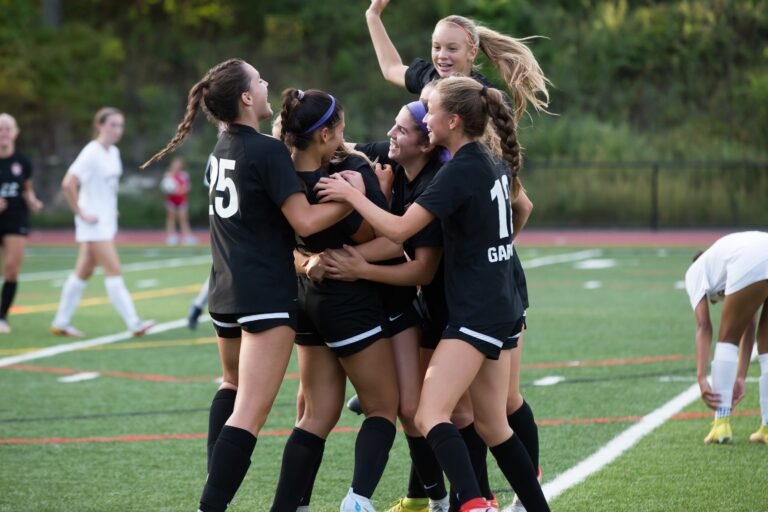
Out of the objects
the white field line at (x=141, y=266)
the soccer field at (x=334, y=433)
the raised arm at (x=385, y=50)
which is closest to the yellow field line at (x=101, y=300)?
the soccer field at (x=334, y=433)

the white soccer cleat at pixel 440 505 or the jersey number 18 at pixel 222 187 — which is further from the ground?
the jersey number 18 at pixel 222 187

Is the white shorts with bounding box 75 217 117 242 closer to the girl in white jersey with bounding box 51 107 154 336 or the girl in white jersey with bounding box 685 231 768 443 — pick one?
the girl in white jersey with bounding box 51 107 154 336

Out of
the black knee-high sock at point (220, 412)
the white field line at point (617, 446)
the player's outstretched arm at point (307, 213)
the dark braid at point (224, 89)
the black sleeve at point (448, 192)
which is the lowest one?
the white field line at point (617, 446)

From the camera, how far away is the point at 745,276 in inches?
260

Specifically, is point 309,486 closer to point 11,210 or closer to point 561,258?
point 11,210

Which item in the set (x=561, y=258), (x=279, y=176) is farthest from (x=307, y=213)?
(x=561, y=258)

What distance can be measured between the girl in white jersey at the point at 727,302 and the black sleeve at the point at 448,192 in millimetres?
2337

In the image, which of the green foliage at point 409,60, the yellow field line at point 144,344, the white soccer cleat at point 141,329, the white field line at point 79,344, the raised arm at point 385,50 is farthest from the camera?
the green foliage at point 409,60

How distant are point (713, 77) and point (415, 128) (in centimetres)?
3182

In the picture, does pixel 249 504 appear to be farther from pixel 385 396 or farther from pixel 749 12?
pixel 749 12

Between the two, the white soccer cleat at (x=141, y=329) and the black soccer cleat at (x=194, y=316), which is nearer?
the white soccer cleat at (x=141, y=329)

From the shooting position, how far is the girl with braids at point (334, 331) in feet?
16.4

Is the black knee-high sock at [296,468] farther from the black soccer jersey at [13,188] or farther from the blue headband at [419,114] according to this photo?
the black soccer jersey at [13,188]

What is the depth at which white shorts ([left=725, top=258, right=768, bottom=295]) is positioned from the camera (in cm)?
659
